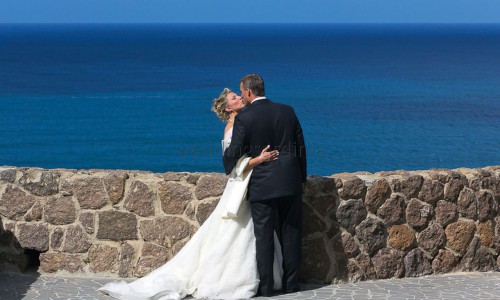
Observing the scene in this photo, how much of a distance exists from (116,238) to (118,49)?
9550 centimetres

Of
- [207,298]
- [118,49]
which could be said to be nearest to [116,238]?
[207,298]

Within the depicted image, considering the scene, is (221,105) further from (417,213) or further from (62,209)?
(417,213)

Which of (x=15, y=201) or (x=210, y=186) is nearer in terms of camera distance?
(x=210, y=186)

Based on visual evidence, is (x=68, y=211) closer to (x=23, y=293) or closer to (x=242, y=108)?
(x=23, y=293)

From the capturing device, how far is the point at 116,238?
891 cm

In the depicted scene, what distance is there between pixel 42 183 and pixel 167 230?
4.01ft

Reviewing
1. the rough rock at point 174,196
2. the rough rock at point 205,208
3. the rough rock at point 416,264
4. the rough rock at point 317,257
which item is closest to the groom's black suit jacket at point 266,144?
the rough rock at point 205,208

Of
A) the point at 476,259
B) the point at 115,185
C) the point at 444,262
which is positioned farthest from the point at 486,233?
the point at 115,185

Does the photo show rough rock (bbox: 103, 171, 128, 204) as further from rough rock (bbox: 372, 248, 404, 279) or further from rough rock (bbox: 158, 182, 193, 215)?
rough rock (bbox: 372, 248, 404, 279)

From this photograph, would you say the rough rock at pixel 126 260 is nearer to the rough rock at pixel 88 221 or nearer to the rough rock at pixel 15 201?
the rough rock at pixel 88 221

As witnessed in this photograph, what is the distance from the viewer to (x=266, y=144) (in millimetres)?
8320

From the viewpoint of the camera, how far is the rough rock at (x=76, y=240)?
29.4ft

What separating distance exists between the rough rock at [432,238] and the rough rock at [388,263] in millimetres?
233

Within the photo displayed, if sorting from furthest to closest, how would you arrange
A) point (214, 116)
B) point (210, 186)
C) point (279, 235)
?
point (214, 116), point (210, 186), point (279, 235)
